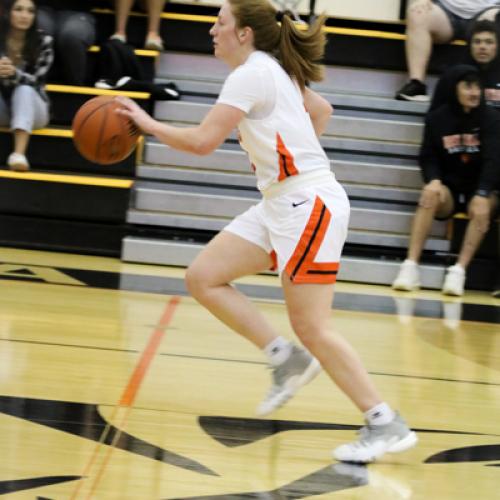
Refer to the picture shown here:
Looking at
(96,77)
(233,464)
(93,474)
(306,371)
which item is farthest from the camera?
(96,77)

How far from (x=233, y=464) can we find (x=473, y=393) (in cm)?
145

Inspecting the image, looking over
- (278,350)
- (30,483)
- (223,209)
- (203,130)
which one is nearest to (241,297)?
(278,350)

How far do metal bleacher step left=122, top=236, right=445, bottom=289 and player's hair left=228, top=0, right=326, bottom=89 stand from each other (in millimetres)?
3439

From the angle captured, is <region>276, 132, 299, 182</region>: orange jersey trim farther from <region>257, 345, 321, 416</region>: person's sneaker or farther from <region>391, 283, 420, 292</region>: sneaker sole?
<region>391, 283, 420, 292</region>: sneaker sole

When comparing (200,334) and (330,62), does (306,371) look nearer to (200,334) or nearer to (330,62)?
(200,334)

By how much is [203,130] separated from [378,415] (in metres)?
1.02

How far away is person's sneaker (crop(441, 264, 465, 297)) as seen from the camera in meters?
6.39

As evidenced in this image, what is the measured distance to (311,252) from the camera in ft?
10.1

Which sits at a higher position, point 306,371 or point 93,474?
point 306,371

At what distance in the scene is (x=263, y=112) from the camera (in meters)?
3.09

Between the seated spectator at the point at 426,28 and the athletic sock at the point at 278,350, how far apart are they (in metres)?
4.50

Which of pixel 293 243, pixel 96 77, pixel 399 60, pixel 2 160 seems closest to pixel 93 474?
pixel 293 243

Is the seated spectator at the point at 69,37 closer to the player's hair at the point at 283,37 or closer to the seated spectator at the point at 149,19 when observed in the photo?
the seated spectator at the point at 149,19

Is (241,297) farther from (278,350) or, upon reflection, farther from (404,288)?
(404,288)
